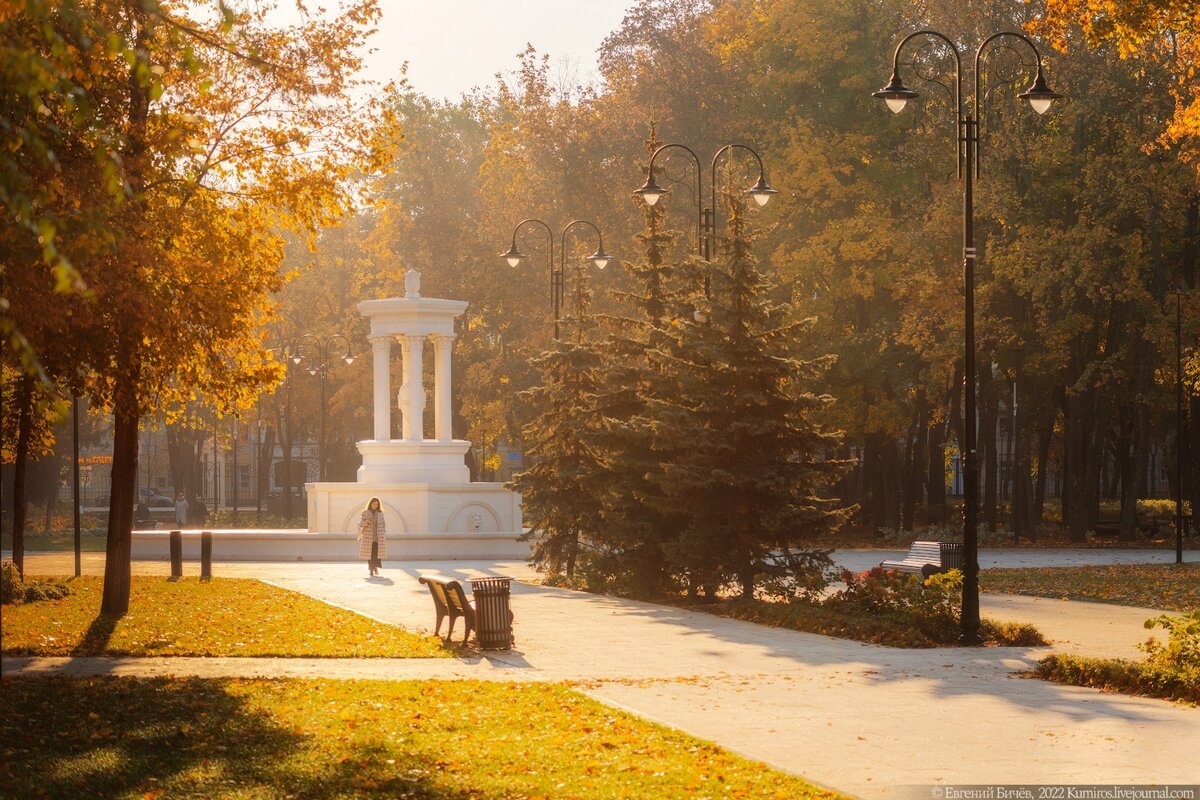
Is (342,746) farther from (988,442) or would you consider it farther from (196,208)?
(988,442)

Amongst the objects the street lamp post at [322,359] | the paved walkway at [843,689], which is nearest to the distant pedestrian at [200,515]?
the street lamp post at [322,359]

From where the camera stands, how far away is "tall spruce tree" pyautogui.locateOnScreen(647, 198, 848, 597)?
24.0 meters

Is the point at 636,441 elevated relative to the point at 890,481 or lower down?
elevated

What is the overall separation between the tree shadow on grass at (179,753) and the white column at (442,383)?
30.8 m

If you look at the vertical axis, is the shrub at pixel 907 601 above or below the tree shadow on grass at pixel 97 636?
above

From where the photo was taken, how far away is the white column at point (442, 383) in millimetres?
44562

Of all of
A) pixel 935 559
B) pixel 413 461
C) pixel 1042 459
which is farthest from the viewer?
pixel 1042 459

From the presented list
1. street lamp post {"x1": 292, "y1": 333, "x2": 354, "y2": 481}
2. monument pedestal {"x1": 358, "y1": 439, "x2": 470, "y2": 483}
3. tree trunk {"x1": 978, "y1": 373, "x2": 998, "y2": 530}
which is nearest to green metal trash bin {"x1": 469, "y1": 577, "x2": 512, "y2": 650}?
monument pedestal {"x1": 358, "y1": 439, "x2": 470, "y2": 483}

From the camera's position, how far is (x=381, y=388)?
4428 centimetres

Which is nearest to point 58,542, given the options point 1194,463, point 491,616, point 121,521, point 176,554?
point 176,554

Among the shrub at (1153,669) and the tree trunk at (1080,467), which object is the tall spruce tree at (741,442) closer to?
the shrub at (1153,669)

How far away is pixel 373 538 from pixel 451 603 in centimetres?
1459

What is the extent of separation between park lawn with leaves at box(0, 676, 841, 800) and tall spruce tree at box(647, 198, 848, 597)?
9.97 m

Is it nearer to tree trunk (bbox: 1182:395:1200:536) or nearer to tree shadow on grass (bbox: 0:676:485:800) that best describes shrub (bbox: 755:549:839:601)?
tree shadow on grass (bbox: 0:676:485:800)
